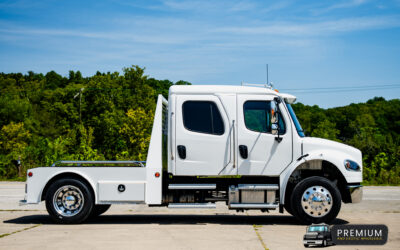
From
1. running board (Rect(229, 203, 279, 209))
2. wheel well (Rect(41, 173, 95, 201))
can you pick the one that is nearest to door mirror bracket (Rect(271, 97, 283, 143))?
running board (Rect(229, 203, 279, 209))

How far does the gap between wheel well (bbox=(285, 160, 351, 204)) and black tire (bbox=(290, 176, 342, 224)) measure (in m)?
0.38

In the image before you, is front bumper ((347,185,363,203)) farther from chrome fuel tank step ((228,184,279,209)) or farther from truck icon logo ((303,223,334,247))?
truck icon logo ((303,223,334,247))

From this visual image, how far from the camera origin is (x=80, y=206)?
9062mm

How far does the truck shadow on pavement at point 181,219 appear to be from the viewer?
374 inches

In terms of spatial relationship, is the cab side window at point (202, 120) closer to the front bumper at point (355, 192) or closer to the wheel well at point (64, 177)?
the wheel well at point (64, 177)

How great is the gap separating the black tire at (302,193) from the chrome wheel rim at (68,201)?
161 inches

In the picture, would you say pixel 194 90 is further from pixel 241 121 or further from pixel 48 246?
pixel 48 246

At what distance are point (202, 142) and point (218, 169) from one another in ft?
2.00

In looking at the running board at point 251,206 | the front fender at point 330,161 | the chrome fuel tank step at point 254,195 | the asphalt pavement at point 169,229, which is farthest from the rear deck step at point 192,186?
the front fender at point 330,161

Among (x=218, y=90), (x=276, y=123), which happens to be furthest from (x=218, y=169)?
(x=218, y=90)

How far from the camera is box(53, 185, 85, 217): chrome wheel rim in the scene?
29.7ft

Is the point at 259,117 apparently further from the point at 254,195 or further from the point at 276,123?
the point at 254,195

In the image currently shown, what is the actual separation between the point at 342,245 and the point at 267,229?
Answer: 74.2 inches

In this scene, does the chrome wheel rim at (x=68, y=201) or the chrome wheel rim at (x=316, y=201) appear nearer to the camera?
the chrome wheel rim at (x=316, y=201)
